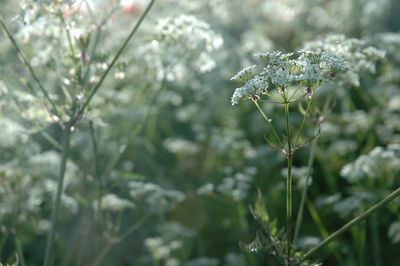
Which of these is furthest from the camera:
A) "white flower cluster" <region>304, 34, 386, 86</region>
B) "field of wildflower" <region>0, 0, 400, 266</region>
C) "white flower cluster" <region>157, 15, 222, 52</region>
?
"white flower cluster" <region>157, 15, 222, 52</region>

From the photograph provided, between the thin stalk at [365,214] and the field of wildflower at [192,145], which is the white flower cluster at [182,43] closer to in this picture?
the field of wildflower at [192,145]

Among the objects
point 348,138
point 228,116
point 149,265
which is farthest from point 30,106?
point 348,138

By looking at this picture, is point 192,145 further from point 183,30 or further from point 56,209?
point 56,209

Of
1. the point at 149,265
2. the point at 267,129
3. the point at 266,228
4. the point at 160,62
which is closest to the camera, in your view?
the point at 266,228

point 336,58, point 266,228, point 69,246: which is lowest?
point 266,228

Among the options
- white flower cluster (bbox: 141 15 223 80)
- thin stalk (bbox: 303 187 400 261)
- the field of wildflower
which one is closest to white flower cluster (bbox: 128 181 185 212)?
the field of wildflower

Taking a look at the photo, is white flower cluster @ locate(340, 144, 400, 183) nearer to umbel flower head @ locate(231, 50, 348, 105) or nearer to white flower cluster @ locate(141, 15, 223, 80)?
white flower cluster @ locate(141, 15, 223, 80)

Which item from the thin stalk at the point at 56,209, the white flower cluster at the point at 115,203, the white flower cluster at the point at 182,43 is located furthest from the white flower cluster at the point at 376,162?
the thin stalk at the point at 56,209

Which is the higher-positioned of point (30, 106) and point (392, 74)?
point (392, 74)

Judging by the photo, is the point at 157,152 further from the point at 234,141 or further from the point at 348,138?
the point at 348,138
